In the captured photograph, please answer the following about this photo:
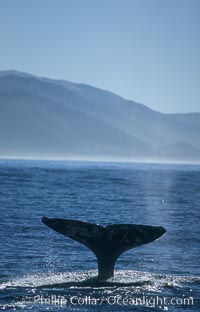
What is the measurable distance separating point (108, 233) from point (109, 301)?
155cm

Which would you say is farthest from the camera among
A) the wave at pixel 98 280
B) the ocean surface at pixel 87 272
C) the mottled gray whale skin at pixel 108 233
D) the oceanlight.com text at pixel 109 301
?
the wave at pixel 98 280

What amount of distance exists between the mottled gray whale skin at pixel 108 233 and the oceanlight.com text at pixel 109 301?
1.20 metres

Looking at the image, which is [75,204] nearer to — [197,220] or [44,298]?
[197,220]

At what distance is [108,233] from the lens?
14.3 m

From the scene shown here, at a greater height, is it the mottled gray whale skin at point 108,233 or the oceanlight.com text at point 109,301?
the mottled gray whale skin at point 108,233

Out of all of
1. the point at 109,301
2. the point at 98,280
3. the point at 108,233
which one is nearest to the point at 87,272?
A: the point at 98,280

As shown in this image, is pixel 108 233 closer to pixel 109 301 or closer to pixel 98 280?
pixel 109 301

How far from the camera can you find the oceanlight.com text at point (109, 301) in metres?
13.6

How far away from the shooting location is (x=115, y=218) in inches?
1443

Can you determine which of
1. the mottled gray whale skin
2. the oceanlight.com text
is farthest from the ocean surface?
the mottled gray whale skin

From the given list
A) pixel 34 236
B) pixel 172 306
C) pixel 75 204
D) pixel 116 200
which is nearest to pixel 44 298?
pixel 172 306

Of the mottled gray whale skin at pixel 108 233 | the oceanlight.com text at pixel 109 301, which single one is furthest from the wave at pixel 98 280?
the mottled gray whale skin at pixel 108 233

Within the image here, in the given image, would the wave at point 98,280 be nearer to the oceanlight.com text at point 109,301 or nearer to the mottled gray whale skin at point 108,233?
the oceanlight.com text at point 109,301

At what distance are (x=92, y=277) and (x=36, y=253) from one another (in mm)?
5824
